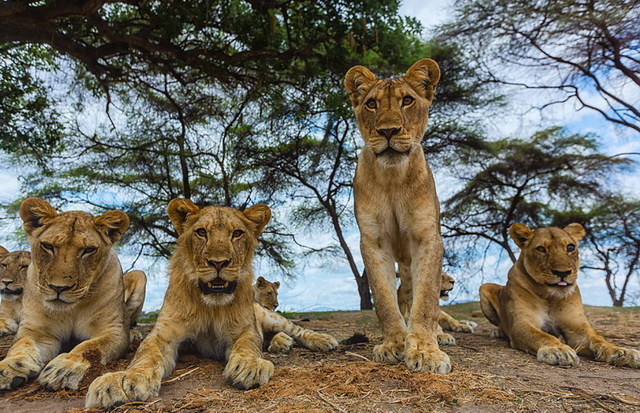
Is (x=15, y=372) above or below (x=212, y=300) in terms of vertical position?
below

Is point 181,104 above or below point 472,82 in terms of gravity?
below

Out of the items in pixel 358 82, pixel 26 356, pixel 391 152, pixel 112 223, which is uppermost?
pixel 358 82

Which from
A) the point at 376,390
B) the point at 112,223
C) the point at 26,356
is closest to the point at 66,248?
the point at 112,223

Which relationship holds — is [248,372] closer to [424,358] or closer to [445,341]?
[424,358]

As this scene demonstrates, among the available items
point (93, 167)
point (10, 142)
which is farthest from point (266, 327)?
point (93, 167)

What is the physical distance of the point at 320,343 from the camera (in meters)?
4.25

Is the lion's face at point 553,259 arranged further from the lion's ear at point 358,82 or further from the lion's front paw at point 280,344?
the lion's front paw at point 280,344

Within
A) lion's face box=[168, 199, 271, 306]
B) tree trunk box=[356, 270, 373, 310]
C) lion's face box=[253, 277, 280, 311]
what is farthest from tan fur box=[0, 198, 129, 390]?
tree trunk box=[356, 270, 373, 310]

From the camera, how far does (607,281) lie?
58.6 feet

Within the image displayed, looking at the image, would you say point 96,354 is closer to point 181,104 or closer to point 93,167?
point 181,104

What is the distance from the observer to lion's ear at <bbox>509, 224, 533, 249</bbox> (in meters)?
4.94

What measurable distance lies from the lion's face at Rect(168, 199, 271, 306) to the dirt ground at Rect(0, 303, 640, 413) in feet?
1.90

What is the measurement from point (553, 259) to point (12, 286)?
215 inches

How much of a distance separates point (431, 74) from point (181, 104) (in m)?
9.79
